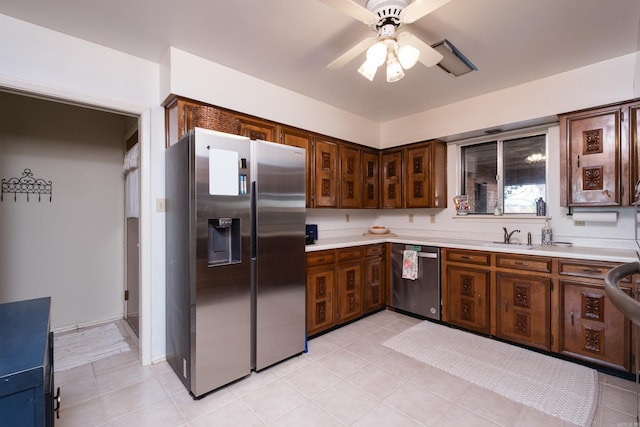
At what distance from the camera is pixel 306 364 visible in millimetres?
2459

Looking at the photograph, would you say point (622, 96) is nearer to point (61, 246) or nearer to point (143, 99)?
point (143, 99)

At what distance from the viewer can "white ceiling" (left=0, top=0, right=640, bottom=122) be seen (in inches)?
74.2

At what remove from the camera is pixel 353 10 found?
155 cm

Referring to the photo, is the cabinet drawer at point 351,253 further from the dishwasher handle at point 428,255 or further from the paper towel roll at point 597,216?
the paper towel roll at point 597,216

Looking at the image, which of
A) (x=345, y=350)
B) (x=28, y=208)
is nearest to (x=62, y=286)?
(x=28, y=208)

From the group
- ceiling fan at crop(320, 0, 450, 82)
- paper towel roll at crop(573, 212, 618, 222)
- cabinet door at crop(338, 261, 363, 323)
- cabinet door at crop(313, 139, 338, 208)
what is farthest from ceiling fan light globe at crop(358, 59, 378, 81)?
paper towel roll at crop(573, 212, 618, 222)

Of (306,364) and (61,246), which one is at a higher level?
(61,246)

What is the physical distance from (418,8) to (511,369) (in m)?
2.67

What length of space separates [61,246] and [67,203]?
0.46m

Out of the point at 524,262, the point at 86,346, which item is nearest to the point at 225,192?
the point at 86,346

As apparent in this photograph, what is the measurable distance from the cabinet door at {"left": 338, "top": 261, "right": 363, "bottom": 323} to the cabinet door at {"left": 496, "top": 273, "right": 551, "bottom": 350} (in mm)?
1387

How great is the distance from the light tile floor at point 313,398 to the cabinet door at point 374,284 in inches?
37.9

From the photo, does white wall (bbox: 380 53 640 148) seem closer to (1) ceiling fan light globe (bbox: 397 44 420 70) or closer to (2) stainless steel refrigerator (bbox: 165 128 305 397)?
(1) ceiling fan light globe (bbox: 397 44 420 70)

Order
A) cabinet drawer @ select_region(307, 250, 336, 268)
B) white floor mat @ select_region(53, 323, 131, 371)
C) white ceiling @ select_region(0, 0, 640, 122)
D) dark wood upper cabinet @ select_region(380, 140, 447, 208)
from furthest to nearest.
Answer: dark wood upper cabinet @ select_region(380, 140, 447, 208) → cabinet drawer @ select_region(307, 250, 336, 268) → white floor mat @ select_region(53, 323, 131, 371) → white ceiling @ select_region(0, 0, 640, 122)
